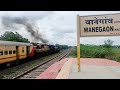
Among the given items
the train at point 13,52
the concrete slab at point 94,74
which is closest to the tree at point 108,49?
the train at point 13,52

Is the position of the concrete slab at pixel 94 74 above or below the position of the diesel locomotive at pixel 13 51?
below

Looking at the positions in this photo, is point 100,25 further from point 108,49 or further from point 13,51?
point 108,49

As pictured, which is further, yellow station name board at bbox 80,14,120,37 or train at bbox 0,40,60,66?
train at bbox 0,40,60,66

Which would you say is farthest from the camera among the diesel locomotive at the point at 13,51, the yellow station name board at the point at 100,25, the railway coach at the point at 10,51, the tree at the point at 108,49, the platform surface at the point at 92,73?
the tree at the point at 108,49

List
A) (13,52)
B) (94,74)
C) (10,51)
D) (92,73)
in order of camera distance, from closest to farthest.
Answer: (94,74)
(92,73)
(10,51)
(13,52)

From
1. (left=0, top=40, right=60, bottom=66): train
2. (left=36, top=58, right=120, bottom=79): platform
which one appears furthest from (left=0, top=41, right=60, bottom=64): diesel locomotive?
(left=36, top=58, right=120, bottom=79): platform

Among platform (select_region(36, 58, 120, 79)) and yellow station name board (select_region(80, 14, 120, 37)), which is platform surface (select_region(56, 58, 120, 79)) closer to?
platform (select_region(36, 58, 120, 79))

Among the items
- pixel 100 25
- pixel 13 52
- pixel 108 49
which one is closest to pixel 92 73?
pixel 100 25

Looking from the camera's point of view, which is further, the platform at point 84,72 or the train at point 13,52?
the train at point 13,52

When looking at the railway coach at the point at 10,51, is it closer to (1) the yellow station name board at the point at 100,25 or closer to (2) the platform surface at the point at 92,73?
(2) the platform surface at the point at 92,73
